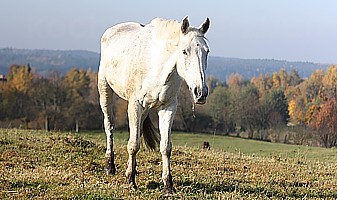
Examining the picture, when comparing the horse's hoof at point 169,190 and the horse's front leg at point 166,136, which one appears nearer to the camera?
the horse's hoof at point 169,190

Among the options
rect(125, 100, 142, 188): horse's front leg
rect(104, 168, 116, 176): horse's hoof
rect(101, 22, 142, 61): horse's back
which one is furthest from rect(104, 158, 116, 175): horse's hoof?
rect(101, 22, 142, 61): horse's back

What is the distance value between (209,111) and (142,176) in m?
62.4

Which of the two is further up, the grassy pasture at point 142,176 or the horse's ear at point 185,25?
the horse's ear at point 185,25

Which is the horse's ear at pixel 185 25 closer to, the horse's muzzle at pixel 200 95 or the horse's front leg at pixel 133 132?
the horse's muzzle at pixel 200 95

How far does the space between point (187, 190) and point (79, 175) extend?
7.34 feet

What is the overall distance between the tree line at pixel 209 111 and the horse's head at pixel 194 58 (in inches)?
1652

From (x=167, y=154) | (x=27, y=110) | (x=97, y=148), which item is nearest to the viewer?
(x=167, y=154)

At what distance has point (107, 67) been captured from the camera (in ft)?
31.6

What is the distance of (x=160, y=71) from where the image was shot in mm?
7699

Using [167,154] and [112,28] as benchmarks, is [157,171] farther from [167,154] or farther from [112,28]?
[112,28]

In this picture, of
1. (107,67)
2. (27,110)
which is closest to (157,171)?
(107,67)

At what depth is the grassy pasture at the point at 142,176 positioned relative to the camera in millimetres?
7680

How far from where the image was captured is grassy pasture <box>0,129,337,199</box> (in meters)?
7.68

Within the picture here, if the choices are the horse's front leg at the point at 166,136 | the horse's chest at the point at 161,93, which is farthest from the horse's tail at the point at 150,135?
the horse's chest at the point at 161,93
